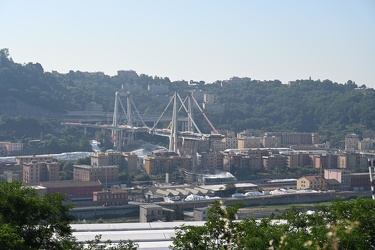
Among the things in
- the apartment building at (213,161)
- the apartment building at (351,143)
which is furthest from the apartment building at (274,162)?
the apartment building at (351,143)

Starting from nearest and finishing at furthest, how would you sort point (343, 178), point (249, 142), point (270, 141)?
point (343, 178) → point (249, 142) → point (270, 141)

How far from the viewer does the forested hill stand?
3053 cm

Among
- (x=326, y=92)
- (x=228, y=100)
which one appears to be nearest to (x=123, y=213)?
(x=228, y=100)

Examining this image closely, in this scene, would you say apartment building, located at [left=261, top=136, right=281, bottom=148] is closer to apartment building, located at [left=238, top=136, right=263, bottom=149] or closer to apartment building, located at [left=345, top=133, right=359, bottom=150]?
apartment building, located at [left=238, top=136, right=263, bottom=149]

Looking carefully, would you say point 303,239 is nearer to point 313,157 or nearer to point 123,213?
point 123,213

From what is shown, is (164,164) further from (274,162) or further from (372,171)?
(372,171)

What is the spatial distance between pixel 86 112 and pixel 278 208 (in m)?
17.3

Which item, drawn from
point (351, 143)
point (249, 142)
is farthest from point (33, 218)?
point (351, 143)

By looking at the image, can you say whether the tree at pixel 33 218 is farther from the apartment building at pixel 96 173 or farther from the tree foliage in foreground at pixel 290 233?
the apartment building at pixel 96 173

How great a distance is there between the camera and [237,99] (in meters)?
38.8

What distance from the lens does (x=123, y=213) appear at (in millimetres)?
15195

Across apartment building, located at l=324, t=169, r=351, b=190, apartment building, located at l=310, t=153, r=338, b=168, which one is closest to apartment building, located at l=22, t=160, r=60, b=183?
apartment building, located at l=324, t=169, r=351, b=190

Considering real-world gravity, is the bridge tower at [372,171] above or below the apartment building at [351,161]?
above

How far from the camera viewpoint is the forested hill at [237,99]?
100ft
